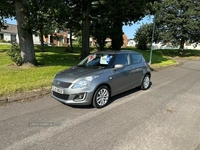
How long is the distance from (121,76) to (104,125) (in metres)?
2.00

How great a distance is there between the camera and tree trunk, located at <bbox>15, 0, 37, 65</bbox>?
8602mm

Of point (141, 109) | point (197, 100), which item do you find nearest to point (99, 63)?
point (141, 109)

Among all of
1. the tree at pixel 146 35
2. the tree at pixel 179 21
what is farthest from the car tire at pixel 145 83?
the tree at pixel 146 35

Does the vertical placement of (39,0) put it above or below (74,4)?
below

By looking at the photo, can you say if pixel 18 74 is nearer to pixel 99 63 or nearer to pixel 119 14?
pixel 99 63

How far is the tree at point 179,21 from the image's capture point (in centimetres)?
2314

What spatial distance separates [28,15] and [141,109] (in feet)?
24.0

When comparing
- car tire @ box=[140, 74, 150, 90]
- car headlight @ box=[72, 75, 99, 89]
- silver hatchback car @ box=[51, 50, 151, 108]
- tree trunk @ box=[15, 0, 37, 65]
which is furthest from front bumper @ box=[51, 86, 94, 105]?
tree trunk @ box=[15, 0, 37, 65]

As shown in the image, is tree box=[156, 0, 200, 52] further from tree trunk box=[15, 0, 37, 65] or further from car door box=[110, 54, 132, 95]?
car door box=[110, 54, 132, 95]

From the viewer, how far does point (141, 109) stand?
15.8 feet

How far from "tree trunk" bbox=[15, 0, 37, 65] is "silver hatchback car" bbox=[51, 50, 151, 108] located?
15.6 feet

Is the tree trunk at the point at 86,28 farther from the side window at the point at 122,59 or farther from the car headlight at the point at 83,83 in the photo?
the car headlight at the point at 83,83

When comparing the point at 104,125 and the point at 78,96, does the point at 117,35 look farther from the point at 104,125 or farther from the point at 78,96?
the point at 104,125

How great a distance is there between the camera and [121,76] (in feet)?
17.7
